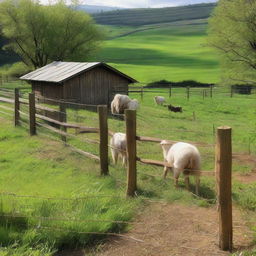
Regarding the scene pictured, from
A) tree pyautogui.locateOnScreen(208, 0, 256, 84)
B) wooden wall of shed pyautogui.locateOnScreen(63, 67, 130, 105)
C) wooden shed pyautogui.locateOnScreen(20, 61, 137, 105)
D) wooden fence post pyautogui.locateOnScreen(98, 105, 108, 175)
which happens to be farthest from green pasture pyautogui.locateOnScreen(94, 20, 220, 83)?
wooden fence post pyautogui.locateOnScreen(98, 105, 108, 175)

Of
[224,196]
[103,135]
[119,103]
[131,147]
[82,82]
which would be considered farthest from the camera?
[82,82]

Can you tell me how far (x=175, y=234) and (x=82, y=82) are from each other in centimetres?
1918

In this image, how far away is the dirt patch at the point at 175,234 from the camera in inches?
199

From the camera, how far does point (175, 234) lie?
5504 mm

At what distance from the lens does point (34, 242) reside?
5.09 m

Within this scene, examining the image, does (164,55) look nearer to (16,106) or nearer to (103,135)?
(16,106)

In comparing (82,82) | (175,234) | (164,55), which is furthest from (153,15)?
(175,234)

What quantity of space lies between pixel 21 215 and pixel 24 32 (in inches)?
1503

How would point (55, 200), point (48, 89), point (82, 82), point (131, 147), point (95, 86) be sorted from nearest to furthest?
1. point (55, 200)
2. point (131, 147)
3. point (82, 82)
4. point (95, 86)
5. point (48, 89)

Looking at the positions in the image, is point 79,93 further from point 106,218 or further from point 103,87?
point 106,218

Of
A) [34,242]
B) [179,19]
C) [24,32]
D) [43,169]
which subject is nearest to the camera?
[34,242]

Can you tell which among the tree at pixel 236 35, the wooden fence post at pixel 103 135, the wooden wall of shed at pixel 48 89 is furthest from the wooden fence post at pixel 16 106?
the tree at pixel 236 35

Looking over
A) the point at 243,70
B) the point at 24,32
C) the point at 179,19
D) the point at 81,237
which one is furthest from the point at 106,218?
the point at 179,19

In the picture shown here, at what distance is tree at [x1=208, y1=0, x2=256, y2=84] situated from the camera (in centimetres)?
2895
